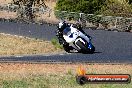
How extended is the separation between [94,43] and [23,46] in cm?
531

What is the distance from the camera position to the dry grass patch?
26.4 metres

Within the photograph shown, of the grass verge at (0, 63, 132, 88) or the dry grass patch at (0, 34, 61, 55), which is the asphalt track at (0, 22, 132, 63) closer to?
the grass verge at (0, 63, 132, 88)

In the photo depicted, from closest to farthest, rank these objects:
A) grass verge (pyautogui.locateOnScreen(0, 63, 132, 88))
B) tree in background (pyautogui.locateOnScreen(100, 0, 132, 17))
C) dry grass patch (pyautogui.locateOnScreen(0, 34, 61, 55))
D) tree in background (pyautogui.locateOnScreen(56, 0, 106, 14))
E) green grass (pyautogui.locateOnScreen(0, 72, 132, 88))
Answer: green grass (pyautogui.locateOnScreen(0, 72, 132, 88)) → grass verge (pyautogui.locateOnScreen(0, 63, 132, 88)) → dry grass patch (pyautogui.locateOnScreen(0, 34, 61, 55)) → tree in background (pyautogui.locateOnScreen(100, 0, 132, 17)) → tree in background (pyautogui.locateOnScreen(56, 0, 106, 14))

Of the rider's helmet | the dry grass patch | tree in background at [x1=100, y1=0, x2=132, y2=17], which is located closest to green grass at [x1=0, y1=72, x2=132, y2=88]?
the rider's helmet

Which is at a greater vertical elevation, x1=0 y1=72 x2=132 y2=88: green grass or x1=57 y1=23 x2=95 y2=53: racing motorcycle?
x1=57 y1=23 x2=95 y2=53: racing motorcycle

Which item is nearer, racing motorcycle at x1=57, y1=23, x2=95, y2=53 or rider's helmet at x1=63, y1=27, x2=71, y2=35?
rider's helmet at x1=63, y1=27, x2=71, y2=35

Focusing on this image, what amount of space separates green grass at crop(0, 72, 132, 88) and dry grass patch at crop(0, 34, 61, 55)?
878 centimetres

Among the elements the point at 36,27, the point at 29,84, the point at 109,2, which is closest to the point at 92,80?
the point at 29,84

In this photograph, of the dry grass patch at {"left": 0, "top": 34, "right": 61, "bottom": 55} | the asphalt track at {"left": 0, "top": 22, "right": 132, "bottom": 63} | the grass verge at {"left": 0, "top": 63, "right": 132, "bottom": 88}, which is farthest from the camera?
the dry grass patch at {"left": 0, "top": 34, "right": 61, "bottom": 55}

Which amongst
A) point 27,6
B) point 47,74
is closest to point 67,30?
point 47,74

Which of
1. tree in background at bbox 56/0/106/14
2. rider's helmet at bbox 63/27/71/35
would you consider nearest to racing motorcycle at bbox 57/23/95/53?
rider's helmet at bbox 63/27/71/35

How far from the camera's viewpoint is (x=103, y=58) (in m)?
23.6

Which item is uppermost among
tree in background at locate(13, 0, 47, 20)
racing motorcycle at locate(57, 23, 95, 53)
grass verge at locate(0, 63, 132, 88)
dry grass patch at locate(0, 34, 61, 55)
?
racing motorcycle at locate(57, 23, 95, 53)

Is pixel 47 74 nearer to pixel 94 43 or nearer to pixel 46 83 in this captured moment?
pixel 46 83
